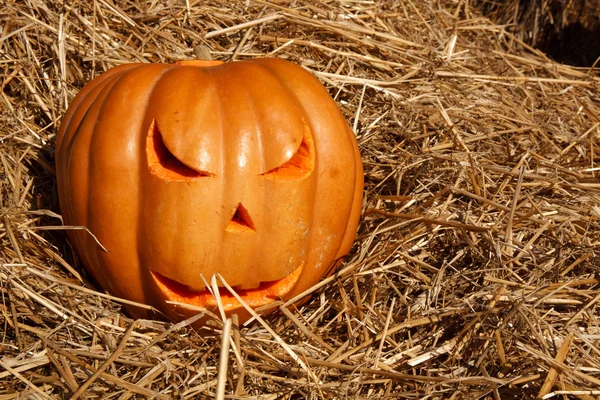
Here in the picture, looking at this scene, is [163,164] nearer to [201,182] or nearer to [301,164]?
[201,182]

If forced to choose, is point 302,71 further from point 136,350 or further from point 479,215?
point 136,350

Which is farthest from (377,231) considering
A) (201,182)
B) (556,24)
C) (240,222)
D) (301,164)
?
(556,24)

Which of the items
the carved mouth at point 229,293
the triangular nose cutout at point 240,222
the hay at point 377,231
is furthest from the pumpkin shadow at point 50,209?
the triangular nose cutout at point 240,222

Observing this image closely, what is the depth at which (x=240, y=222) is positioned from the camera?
2.56 metres

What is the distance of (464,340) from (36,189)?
2.08 m

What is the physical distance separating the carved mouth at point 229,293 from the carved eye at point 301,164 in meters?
0.39

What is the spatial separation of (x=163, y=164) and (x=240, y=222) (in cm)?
A: 36

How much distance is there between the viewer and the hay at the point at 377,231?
2400 millimetres

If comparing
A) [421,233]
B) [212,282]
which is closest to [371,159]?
[421,233]

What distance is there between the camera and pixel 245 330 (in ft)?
8.96

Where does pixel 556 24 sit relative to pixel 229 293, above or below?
above

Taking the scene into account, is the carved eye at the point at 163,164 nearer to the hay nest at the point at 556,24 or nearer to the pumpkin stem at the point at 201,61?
the pumpkin stem at the point at 201,61

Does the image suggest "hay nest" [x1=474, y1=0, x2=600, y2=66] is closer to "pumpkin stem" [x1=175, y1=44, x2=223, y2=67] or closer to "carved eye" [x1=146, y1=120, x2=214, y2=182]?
"pumpkin stem" [x1=175, y1=44, x2=223, y2=67]

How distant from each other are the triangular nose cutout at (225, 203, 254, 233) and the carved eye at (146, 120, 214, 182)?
18 centimetres
